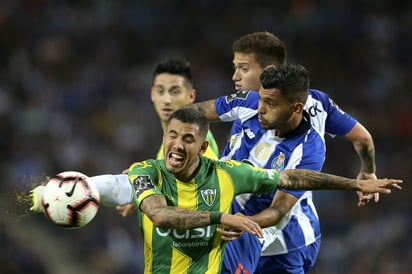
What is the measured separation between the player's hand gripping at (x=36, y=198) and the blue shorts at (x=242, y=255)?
1.24 metres

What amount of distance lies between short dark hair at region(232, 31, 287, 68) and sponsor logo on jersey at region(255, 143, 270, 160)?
672 millimetres

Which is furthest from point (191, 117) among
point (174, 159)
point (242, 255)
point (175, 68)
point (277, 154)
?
point (175, 68)

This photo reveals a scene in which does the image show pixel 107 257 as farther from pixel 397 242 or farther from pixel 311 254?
pixel 311 254

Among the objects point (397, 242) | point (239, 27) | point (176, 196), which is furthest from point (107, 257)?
point (176, 196)

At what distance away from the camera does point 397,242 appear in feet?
38.6

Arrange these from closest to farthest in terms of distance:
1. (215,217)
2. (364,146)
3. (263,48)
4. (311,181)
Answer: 1. (215,217)
2. (311,181)
3. (263,48)
4. (364,146)

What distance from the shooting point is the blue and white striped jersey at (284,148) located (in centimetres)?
607

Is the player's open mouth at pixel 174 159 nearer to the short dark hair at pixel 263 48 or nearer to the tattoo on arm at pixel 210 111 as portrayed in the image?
the tattoo on arm at pixel 210 111

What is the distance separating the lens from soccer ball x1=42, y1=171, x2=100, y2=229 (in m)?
5.51

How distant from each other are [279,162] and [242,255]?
2.23 feet

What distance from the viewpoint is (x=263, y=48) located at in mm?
6586

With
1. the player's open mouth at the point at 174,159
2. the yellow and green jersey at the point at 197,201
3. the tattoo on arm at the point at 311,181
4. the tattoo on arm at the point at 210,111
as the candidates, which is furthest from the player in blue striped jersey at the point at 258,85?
the player's open mouth at the point at 174,159

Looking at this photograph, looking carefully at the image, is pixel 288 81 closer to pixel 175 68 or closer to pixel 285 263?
pixel 285 263

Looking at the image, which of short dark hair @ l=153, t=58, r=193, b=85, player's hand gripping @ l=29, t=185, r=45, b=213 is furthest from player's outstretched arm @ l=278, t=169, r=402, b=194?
short dark hair @ l=153, t=58, r=193, b=85
